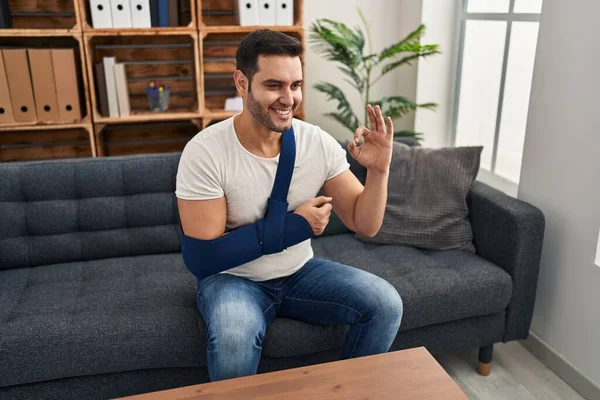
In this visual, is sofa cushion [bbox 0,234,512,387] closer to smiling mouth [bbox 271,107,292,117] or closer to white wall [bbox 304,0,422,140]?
smiling mouth [bbox 271,107,292,117]

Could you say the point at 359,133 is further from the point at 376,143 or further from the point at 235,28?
the point at 235,28

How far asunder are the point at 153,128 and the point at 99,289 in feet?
4.80

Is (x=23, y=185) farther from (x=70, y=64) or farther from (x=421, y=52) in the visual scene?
(x=421, y=52)

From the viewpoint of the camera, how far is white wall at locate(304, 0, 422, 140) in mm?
3127

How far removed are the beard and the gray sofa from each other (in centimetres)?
59

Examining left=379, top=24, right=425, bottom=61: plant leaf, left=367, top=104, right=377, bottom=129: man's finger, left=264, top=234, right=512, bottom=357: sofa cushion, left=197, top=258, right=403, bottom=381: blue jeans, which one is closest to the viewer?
left=197, top=258, right=403, bottom=381: blue jeans

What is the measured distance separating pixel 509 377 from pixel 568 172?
2.54 feet

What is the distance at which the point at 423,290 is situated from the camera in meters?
1.89

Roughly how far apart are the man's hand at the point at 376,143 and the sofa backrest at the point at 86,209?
0.88 m

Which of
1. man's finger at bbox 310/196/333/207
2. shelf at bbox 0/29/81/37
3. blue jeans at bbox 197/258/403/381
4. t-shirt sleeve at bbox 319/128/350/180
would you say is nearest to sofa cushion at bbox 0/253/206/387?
blue jeans at bbox 197/258/403/381

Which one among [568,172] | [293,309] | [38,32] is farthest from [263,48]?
[38,32]

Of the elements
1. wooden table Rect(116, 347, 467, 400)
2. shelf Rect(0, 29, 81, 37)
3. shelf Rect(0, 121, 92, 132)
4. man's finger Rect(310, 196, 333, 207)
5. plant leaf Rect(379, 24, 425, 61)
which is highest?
shelf Rect(0, 29, 81, 37)

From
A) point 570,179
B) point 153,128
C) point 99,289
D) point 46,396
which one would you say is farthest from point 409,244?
point 153,128

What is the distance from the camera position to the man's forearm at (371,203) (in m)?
1.68
